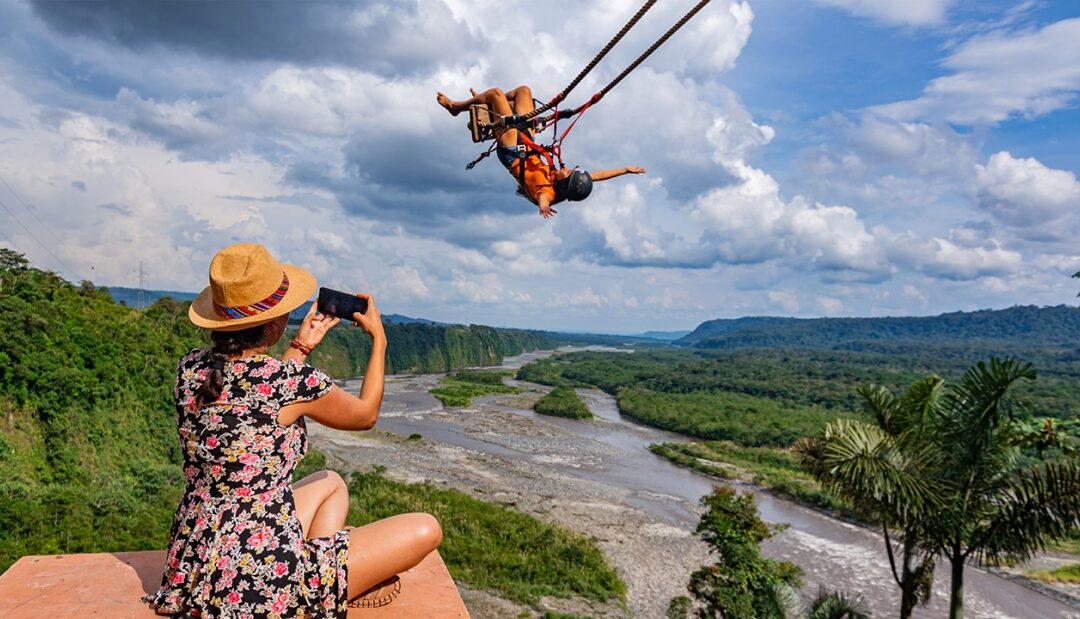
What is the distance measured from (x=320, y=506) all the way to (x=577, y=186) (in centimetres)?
239

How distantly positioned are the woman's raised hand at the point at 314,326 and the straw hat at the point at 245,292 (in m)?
0.19

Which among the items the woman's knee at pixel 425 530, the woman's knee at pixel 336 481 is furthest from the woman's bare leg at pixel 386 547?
the woman's knee at pixel 336 481

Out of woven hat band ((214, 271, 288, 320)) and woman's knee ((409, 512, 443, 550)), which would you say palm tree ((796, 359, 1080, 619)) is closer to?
woman's knee ((409, 512, 443, 550))

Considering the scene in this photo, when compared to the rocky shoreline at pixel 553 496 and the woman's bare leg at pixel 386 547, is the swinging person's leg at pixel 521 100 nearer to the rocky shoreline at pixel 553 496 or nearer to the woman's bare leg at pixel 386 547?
the woman's bare leg at pixel 386 547

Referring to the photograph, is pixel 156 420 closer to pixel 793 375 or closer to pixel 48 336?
pixel 48 336

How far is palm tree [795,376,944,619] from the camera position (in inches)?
269

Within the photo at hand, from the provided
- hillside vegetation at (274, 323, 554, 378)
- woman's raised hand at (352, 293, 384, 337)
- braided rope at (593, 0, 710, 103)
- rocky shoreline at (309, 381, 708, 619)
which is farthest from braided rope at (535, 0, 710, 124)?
hillside vegetation at (274, 323, 554, 378)

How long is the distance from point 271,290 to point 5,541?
11553 millimetres

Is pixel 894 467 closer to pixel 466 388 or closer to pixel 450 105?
pixel 450 105

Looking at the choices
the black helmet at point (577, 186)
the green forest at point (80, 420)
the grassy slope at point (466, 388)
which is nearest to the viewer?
the black helmet at point (577, 186)

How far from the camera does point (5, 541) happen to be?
10.4 metres

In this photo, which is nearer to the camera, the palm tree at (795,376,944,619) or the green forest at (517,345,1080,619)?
the green forest at (517,345,1080,619)

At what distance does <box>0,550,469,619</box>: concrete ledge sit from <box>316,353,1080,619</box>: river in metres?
8.78

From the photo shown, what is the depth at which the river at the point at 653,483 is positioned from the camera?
707 inches
